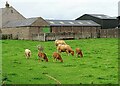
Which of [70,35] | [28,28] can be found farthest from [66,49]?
[28,28]

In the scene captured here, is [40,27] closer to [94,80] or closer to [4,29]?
[4,29]

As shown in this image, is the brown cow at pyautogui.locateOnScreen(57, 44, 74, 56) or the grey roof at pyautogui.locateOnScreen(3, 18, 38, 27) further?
the grey roof at pyautogui.locateOnScreen(3, 18, 38, 27)

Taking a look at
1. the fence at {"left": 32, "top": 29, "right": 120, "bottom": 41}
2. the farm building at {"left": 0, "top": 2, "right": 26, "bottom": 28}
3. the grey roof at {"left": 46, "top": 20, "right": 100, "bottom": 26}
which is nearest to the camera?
the fence at {"left": 32, "top": 29, "right": 120, "bottom": 41}

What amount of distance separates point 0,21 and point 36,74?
64.1m

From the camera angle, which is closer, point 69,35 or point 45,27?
point 69,35

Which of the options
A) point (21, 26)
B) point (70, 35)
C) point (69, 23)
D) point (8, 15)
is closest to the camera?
point (70, 35)

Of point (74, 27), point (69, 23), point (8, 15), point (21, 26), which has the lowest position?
point (74, 27)

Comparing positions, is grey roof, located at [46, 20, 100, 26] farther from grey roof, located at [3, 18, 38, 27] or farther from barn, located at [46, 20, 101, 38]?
grey roof, located at [3, 18, 38, 27]

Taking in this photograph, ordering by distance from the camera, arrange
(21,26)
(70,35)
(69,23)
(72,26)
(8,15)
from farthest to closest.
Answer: (8,15)
(69,23)
(72,26)
(21,26)
(70,35)

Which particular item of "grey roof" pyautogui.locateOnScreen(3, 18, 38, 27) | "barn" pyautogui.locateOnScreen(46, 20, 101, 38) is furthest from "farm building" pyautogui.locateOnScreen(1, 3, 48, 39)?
"barn" pyautogui.locateOnScreen(46, 20, 101, 38)

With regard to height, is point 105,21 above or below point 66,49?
above

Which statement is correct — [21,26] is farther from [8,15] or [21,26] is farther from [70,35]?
[8,15]

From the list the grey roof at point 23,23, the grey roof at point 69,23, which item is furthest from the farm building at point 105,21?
the grey roof at point 23,23

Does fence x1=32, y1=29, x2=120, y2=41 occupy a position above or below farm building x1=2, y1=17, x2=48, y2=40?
below
